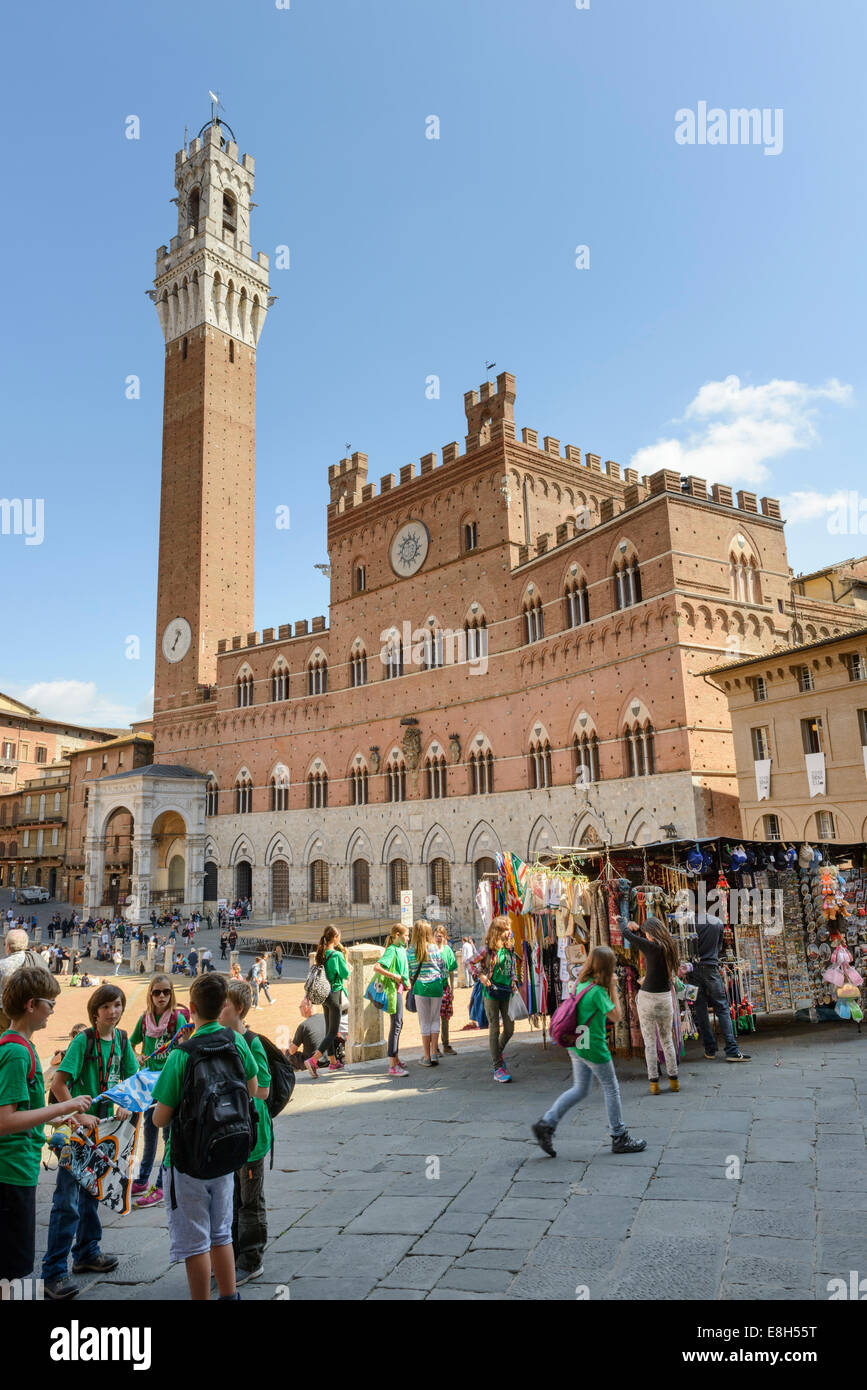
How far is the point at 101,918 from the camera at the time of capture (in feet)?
124

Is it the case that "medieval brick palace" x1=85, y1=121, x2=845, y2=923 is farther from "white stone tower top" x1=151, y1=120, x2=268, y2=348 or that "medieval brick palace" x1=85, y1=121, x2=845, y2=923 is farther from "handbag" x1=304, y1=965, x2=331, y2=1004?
"handbag" x1=304, y1=965, x2=331, y2=1004

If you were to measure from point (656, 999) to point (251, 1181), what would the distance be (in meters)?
3.89

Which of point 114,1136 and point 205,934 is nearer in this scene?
point 114,1136

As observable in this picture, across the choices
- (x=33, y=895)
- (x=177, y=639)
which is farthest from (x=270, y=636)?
(x=33, y=895)

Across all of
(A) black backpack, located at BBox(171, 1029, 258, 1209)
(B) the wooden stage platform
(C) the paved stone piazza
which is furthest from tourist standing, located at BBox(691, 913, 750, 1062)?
(B) the wooden stage platform

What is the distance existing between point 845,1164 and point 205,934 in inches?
1261

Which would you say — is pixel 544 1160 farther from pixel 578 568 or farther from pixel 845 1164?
pixel 578 568

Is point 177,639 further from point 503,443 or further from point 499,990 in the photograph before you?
point 499,990

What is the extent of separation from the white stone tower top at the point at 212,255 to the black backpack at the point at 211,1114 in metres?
47.7

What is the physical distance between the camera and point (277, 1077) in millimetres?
4574

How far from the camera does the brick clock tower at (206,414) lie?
42625mm

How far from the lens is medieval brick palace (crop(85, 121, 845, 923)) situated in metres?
21.9

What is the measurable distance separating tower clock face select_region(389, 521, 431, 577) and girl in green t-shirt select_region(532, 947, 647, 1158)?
2647cm
